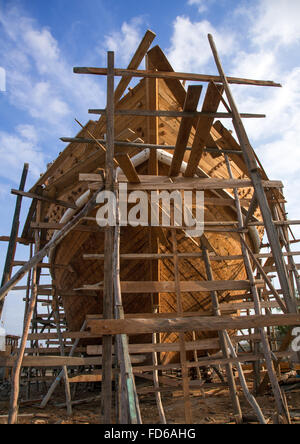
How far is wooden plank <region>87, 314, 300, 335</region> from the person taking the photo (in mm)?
2514

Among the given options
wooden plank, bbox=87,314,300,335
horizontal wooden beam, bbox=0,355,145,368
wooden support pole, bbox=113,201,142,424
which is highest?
wooden plank, bbox=87,314,300,335

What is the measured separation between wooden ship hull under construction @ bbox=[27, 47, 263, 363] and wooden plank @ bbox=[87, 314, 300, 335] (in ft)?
9.61

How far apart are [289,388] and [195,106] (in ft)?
21.7

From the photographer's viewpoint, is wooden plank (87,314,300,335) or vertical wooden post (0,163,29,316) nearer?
wooden plank (87,314,300,335)

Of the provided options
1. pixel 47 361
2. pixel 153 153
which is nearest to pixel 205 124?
pixel 153 153

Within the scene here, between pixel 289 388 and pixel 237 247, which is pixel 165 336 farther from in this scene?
pixel 289 388

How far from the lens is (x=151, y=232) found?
20.2ft

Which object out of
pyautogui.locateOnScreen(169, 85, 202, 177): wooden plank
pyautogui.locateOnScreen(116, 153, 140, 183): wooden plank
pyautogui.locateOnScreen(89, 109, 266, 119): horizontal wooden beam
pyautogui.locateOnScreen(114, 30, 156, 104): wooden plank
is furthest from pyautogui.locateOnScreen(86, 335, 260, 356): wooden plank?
pyautogui.locateOnScreen(114, 30, 156, 104): wooden plank

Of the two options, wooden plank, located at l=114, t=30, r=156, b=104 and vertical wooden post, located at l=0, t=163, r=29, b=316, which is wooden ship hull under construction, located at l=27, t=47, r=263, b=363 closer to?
wooden plank, located at l=114, t=30, r=156, b=104

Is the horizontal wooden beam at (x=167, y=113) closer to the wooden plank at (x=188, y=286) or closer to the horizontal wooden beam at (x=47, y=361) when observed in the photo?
the wooden plank at (x=188, y=286)

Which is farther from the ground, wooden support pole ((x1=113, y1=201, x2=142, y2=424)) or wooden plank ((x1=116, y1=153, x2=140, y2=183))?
wooden plank ((x1=116, y1=153, x2=140, y2=183))

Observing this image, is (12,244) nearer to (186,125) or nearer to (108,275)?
(108,275)
